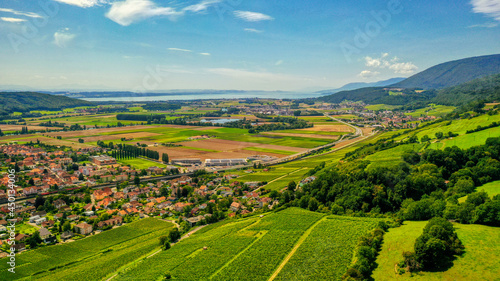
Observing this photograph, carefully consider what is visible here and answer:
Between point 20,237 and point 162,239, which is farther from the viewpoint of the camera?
point 20,237

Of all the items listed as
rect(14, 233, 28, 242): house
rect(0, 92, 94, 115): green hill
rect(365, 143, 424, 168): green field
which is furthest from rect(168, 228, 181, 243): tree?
rect(0, 92, 94, 115): green hill

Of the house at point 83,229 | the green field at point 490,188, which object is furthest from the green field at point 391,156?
the house at point 83,229

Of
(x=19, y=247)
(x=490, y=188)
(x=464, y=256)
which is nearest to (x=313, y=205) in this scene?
(x=490, y=188)

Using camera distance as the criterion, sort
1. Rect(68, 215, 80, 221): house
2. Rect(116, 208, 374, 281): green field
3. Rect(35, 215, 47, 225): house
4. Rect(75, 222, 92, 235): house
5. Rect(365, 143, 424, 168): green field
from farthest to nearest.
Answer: Rect(365, 143, 424, 168): green field < Rect(68, 215, 80, 221): house < Rect(35, 215, 47, 225): house < Rect(75, 222, 92, 235): house < Rect(116, 208, 374, 281): green field

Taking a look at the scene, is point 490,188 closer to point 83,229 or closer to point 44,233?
point 83,229

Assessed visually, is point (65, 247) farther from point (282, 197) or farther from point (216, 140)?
point (216, 140)

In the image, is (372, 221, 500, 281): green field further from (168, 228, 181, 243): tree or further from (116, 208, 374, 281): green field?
(168, 228, 181, 243): tree

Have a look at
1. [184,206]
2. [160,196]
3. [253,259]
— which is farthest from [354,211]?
[160,196]
